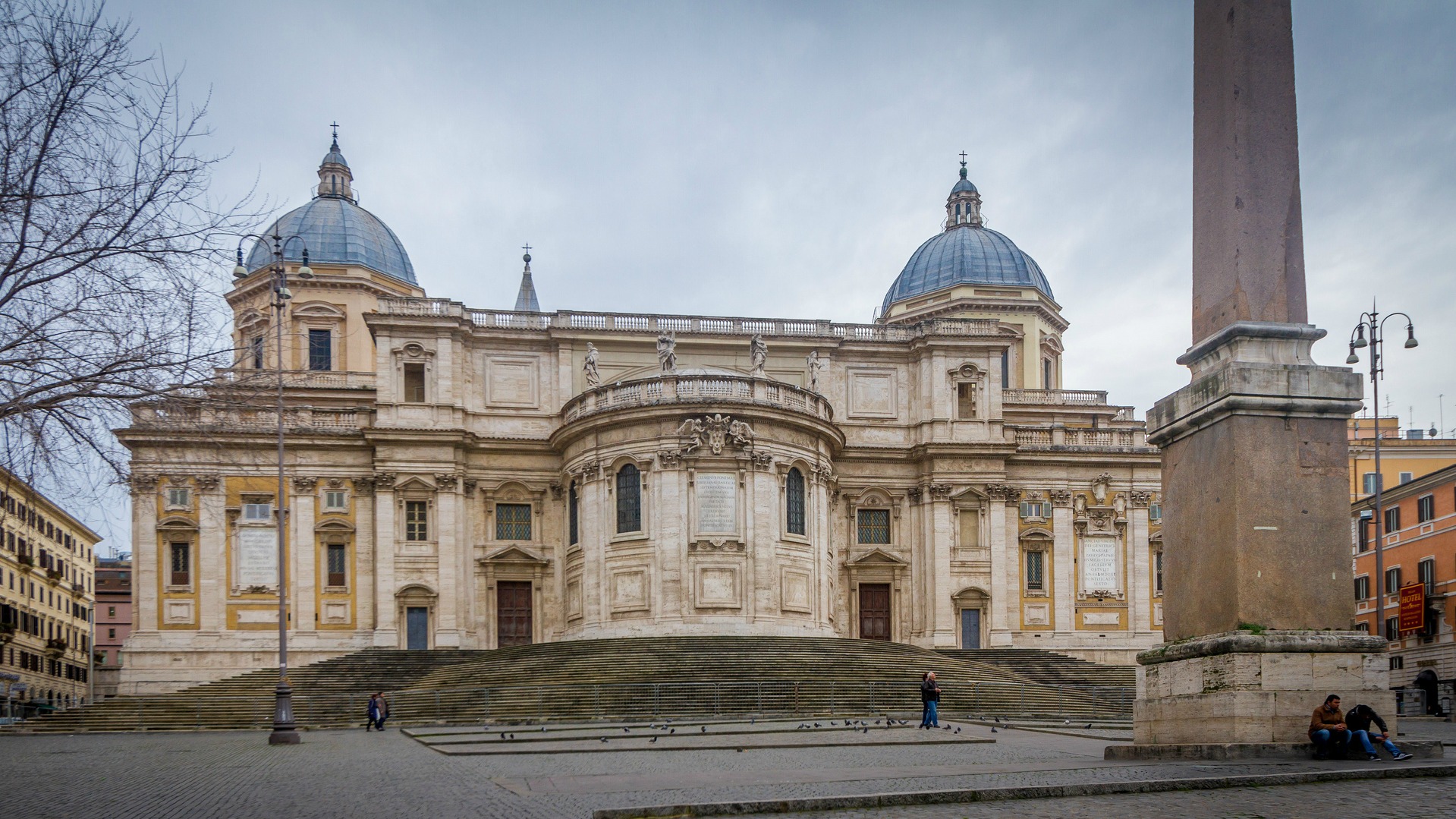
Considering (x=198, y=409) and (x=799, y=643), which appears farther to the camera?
(x=799, y=643)

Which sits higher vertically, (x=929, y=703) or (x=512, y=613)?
(x=512, y=613)

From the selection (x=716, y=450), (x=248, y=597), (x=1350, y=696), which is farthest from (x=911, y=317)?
(x=1350, y=696)

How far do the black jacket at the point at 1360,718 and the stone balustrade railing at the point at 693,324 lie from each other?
39.1 meters

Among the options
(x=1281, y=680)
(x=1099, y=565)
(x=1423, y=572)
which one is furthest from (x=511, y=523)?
(x=1281, y=680)

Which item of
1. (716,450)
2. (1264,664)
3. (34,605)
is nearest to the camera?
(1264,664)

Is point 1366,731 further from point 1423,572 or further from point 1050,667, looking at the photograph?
point 1423,572

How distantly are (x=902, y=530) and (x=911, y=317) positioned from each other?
47.8ft

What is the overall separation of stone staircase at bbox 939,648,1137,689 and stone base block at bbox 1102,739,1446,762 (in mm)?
27335

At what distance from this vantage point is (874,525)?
5291cm

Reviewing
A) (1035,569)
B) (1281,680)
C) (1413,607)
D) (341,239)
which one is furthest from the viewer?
(341,239)

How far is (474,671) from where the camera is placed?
134 ft

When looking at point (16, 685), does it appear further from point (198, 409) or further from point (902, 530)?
point (198, 409)

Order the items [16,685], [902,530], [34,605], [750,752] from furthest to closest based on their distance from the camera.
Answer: [34,605] < [16,685] < [902,530] < [750,752]

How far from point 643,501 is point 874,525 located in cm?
1196
